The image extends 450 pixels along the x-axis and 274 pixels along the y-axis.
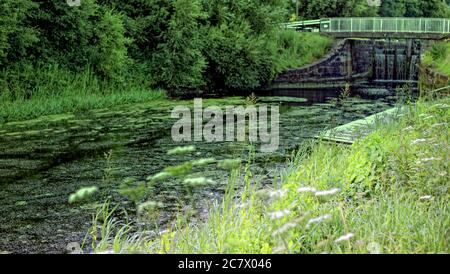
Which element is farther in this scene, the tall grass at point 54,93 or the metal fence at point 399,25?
the metal fence at point 399,25

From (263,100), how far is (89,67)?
6.01 m

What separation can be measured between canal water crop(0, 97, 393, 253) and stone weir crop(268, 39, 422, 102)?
11.7 m

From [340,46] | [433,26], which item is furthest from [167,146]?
[433,26]

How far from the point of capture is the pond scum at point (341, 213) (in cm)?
415

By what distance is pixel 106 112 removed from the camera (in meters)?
16.7

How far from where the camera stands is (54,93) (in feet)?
57.6

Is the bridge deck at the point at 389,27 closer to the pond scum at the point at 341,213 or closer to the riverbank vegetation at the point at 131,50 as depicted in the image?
the riverbank vegetation at the point at 131,50

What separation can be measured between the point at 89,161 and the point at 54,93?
7822 millimetres

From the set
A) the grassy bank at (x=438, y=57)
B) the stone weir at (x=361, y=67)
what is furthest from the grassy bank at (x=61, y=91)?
the grassy bank at (x=438, y=57)

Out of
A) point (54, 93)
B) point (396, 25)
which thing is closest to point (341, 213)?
point (54, 93)

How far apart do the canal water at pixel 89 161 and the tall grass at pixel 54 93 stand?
0.74 metres

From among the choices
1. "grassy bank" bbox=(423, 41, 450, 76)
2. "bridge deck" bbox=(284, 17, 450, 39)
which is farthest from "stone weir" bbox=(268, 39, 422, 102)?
"grassy bank" bbox=(423, 41, 450, 76)

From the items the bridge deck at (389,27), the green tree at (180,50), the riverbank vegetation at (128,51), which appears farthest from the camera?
the bridge deck at (389,27)

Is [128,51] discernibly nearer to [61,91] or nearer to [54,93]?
[61,91]
